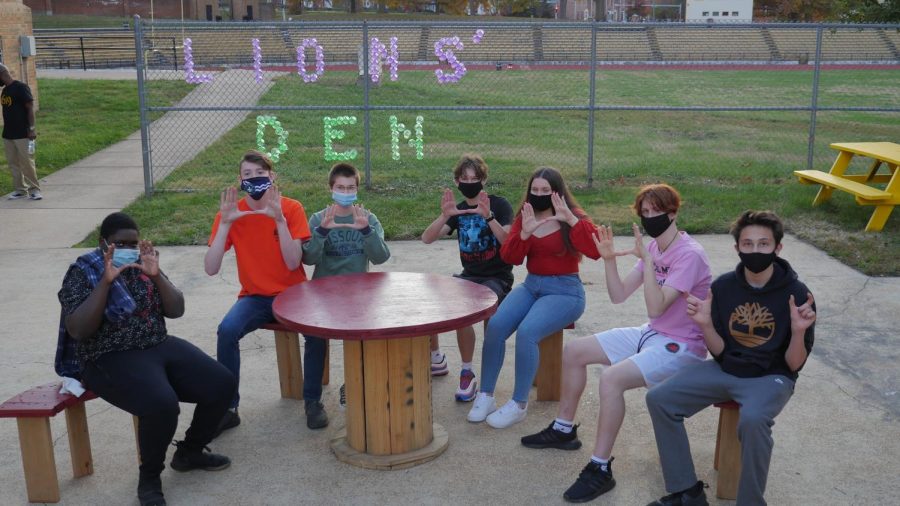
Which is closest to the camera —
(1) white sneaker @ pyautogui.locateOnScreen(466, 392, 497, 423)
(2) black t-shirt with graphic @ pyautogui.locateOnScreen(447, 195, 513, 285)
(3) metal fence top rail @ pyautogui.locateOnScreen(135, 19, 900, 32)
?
(1) white sneaker @ pyautogui.locateOnScreen(466, 392, 497, 423)

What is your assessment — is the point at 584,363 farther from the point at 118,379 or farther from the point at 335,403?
the point at 118,379

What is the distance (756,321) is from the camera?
4121 mm

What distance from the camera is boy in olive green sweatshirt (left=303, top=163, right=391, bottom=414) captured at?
211 inches

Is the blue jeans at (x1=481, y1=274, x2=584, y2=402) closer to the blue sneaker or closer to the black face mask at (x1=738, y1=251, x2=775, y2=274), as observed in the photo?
the blue sneaker

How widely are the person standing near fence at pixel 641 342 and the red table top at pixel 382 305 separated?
2.06ft

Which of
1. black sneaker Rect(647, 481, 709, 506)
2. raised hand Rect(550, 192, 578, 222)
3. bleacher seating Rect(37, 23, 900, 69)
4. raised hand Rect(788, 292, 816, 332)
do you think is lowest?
black sneaker Rect(647, 481, 709, 506)

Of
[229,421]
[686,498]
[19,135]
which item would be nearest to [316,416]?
[229,421]

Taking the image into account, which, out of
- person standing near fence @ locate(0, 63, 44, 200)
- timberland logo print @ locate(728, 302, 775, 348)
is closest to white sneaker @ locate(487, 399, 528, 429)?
timberland logo print @ locate(728, 302, 775, 348)

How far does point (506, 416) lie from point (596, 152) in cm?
1036

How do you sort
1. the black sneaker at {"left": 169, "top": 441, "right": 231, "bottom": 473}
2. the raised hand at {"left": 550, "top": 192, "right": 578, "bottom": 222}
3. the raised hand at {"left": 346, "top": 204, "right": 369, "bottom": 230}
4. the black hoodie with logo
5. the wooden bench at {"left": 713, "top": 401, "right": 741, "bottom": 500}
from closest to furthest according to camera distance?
the black hoodie with logo
the wooden bench at {"left": 713, "top": 401, "right": 741, "bottom": 500}
the black sneaker at {"left": 169, "top": 441, "right": 231, "bottom": 473}
the raised hand at {"left": 550, "top": 192, "right": 578, "bottom": 222}
the raised hand at {"left": 346, "top": 204, "right": 369, "bottom": 230}

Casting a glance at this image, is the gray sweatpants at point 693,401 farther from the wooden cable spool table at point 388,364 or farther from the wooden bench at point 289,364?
the wooden bench at point 289,364

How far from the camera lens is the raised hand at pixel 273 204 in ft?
16.8

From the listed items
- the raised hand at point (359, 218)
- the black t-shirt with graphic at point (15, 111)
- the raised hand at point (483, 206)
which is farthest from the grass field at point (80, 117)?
the raised hand at point (483, 206)

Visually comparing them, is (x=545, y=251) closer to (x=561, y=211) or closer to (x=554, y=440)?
(x=561, y=211)
